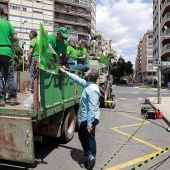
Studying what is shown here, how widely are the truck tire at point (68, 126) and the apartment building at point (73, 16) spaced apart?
187ft

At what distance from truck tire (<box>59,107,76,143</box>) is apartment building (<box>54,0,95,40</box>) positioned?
57.0m

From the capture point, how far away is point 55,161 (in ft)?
15.4

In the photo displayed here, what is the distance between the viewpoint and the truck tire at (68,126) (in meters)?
5.45

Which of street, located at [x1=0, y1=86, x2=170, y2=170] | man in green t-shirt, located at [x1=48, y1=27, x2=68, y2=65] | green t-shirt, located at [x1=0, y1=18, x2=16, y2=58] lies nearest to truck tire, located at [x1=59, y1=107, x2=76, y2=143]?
street, located at [x1=0, y1=86, x2=170, y2=170]

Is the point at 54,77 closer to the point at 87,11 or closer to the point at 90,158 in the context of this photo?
the point at 90,158

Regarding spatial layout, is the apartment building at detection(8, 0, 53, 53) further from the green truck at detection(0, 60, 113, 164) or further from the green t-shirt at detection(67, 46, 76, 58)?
the green truck at detection(0, 60, 113, 164)

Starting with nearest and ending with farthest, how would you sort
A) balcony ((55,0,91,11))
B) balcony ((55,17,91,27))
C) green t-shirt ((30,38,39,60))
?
1. green t-shirt ((30,38,39,60))
2. balcony ((55,17,91,27))
3. balcony ((55,0,91,11))

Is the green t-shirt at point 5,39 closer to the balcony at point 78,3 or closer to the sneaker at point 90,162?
the sneaker at point 90,162

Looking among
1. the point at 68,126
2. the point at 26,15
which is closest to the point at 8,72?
the point at 68,126

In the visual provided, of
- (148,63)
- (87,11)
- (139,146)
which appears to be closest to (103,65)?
(139,146)

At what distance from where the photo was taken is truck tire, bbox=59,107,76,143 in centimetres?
545

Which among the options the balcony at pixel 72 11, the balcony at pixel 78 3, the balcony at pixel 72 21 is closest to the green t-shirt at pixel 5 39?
the balcony at pixel 72 21

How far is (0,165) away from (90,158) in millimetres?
1627

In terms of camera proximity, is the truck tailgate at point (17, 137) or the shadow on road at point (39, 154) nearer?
the truck tailgate at point (17, 137)
